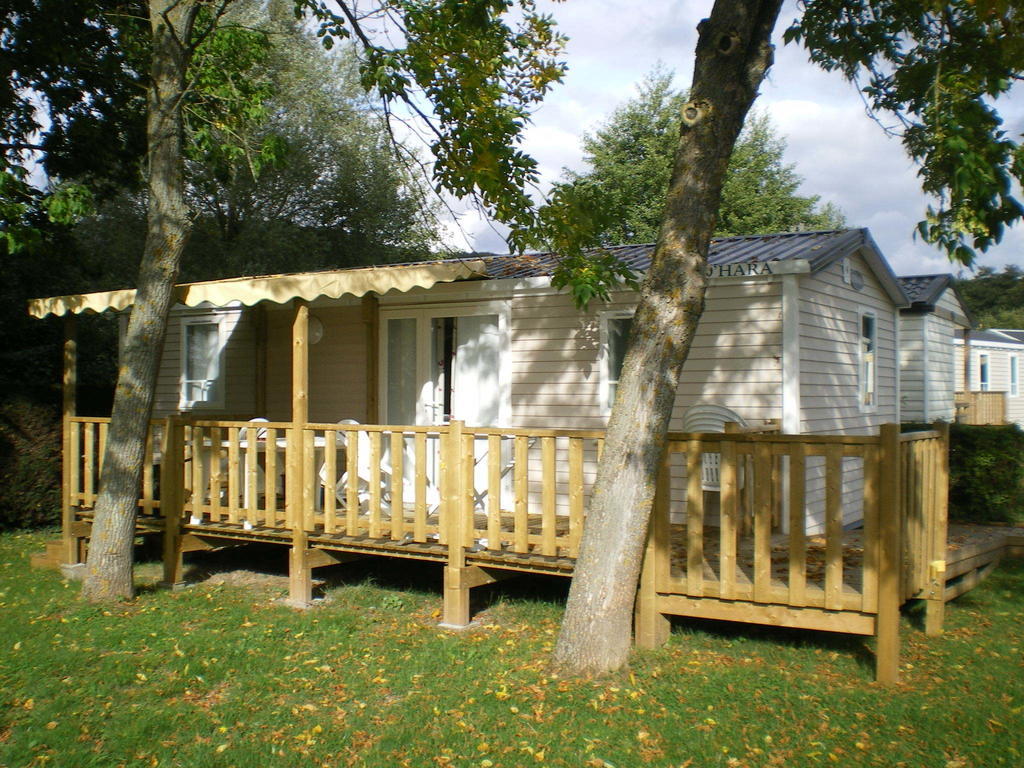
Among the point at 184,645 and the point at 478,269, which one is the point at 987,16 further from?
the point at 184,645

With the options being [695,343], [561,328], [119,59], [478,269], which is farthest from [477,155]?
[119,59]

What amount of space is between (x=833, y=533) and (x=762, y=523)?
1.34 ft

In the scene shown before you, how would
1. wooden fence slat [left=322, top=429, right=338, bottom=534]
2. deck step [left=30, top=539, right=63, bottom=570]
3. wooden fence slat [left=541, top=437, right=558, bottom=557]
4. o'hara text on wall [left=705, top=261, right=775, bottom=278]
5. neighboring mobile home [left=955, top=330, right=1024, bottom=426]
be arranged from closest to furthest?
wooden fence slat [left=541, top=437, right=558, bottom=557] < wooden fence slat [left=322, top=429, right=338, bottom=534] < o'hara text on wall [left=705, top=261, right=775, bottom=278] < deck step [left=30, top=539, right=63, bottom=570] < neighboring mobile home [left=955, top=330, right=1024, bottom=426]

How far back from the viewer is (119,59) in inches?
444

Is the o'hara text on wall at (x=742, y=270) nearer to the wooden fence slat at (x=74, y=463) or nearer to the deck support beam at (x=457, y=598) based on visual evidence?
the deck support beam at (x=457, y=598)

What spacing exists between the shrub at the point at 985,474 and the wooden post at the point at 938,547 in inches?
199

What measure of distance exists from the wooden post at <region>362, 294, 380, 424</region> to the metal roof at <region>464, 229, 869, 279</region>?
55.3 inches

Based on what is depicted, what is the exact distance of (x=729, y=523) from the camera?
18.0ft

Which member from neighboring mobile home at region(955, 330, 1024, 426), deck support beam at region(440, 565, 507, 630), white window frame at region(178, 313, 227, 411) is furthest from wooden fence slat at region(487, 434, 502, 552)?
neighboring mobile home at region(955, 330, 1024, 426)

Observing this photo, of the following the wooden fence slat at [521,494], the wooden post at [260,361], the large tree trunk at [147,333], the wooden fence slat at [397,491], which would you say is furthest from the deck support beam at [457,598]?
the wooden post at [260,361]

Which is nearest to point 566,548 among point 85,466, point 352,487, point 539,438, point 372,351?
point 539,438

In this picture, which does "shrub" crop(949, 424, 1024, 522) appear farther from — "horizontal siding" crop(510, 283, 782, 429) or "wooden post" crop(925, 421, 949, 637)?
"wooden post" crop(925, 421, 949, 637)

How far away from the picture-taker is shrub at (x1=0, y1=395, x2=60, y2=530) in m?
10.7

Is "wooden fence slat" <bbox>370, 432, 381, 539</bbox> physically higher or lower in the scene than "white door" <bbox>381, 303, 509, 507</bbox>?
lower
